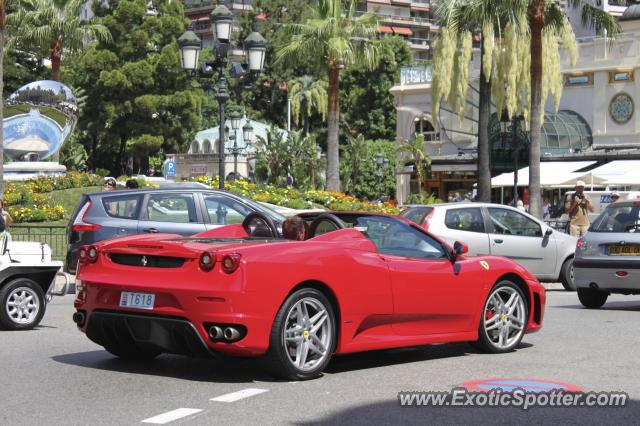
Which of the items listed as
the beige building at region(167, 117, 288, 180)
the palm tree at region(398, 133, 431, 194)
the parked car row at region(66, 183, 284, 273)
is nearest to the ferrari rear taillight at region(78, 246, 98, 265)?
the parked car row at region(66, 183, 284, 273)

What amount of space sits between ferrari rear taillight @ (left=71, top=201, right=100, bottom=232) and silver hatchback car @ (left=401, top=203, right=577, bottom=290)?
476 centimetres

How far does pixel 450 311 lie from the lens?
32.3 ft

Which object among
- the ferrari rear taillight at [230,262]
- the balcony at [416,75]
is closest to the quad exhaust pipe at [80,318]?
the ferrari rear taillight at [230,262]

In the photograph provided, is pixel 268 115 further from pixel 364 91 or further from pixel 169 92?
pixel 169 92

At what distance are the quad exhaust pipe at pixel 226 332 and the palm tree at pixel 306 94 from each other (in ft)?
238

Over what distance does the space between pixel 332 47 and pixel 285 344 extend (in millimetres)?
27202

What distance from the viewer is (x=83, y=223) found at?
16000 millimetres

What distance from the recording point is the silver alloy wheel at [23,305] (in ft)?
40.1

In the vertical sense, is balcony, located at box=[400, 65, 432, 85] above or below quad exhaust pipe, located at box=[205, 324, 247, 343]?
above

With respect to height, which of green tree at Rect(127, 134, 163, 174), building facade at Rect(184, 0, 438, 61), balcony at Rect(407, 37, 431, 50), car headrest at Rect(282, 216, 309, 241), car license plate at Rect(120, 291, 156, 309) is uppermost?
building facade at Rect(184, 0, 438, 61)

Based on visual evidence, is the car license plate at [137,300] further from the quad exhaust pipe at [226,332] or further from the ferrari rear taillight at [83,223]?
the ferrari rear taillight at [83,223]

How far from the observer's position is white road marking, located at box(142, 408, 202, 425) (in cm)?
690

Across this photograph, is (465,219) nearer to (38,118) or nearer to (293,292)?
(293,292)

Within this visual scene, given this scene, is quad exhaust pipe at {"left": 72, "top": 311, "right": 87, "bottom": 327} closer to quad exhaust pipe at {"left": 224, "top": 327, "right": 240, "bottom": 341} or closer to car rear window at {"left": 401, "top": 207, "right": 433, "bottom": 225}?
quad exhaust pipe at {"left": 224, "top": 327, "right": 240, "bottom": 341}
